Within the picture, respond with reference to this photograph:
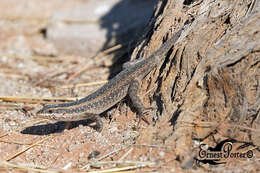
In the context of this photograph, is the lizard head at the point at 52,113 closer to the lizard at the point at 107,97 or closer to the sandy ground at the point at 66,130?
the lizard at the point at 107,97

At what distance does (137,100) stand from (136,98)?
0.06m

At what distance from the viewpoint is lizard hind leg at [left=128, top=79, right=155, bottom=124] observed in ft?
16.1

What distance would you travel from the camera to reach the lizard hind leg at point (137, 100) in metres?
4.92

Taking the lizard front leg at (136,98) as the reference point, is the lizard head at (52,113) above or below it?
below

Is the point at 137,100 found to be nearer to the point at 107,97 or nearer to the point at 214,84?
the point at 107,97

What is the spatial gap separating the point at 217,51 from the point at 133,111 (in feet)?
5.62

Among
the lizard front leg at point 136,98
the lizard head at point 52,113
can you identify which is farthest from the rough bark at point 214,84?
the lizard head at point 52,113

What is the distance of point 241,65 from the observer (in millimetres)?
4164

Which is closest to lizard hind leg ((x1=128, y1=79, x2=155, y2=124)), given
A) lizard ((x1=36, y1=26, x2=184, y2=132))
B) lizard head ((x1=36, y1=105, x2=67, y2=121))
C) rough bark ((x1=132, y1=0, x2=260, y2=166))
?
lizard ((x1=36, y1=26, x2=184, y2=132))

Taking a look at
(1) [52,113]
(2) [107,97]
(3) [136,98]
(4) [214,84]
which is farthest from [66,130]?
(4) [214,84]

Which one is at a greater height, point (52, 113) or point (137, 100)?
point (137, 100)

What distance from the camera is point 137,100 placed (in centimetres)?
514

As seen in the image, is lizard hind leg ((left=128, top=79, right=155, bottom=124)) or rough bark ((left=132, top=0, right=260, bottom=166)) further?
lizard hind leg ((left=128, top=79, right=155, bottom=124))

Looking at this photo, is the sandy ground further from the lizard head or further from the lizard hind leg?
the lizard head
